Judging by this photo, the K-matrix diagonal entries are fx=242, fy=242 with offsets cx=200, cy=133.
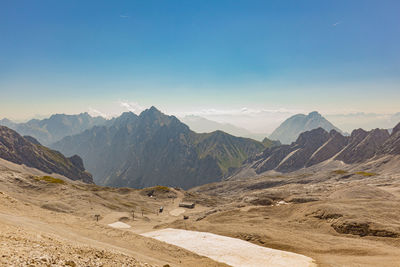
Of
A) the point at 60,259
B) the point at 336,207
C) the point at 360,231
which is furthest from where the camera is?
the point at 336,207

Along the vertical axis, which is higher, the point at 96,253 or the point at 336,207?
the point at 96,253

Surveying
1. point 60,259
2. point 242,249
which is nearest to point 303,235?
point 242,249

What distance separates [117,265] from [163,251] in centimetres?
1507

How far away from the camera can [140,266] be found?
2389 centimetres

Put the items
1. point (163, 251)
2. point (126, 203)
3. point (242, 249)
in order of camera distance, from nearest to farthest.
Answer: point (163, 251) → point (242, 249) → point (126, 203)

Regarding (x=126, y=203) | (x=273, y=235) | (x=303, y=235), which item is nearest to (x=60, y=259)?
(x=273, y=235)

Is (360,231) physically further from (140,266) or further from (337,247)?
(140,266)

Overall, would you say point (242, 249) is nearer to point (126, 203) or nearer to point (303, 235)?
point (303, 235)

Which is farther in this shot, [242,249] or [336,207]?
[336,207]

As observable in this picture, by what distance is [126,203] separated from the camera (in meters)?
156

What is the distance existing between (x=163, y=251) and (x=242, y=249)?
16682 millimetres

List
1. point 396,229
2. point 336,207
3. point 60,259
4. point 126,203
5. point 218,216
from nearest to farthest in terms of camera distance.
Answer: point 60,259 → point 396,229 → point 336,207 → point 218,216 → point 126,203

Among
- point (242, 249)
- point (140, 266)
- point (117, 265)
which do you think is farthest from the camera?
point (242, 249)

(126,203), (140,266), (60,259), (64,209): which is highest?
(60,259)
